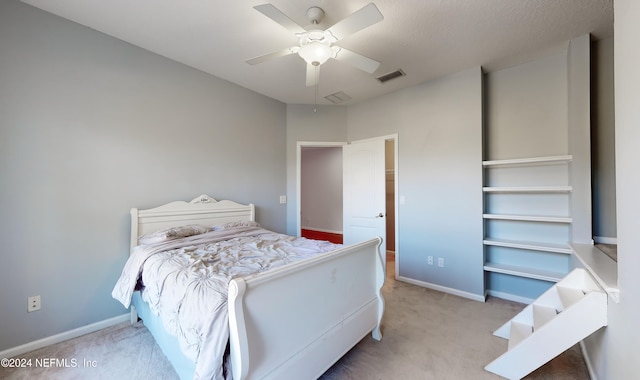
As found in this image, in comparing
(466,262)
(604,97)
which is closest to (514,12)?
(604,97)

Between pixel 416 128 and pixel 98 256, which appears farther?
pixel 416 128

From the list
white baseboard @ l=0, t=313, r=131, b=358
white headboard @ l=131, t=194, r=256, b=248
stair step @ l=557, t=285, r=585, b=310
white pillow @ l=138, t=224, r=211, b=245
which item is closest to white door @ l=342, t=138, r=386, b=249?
white headboard @ l=131, t=194, r=256, b=248

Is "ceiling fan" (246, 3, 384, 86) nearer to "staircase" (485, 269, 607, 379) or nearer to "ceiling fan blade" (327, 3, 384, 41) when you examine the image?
"ceiling fan blade" (327, 3, 384, 41)

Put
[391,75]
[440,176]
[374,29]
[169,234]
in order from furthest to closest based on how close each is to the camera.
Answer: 1. [440,176]
2. [391,75]
3. [169,234]
4. [374,29]

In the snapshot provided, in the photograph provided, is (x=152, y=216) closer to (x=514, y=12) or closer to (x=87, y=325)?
(x=87, y=325)

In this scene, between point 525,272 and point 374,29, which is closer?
point 374,29

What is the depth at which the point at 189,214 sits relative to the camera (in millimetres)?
2859

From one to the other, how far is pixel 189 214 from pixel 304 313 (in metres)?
2.01

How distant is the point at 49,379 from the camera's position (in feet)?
5.61

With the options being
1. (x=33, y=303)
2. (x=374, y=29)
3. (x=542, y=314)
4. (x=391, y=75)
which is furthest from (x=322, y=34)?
(x=33, y=303)

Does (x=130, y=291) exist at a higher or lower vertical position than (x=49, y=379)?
higher

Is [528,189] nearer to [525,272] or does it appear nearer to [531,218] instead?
[531,218]

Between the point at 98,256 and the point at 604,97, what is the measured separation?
204 inches

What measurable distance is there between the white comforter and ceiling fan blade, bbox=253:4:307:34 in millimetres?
1635
